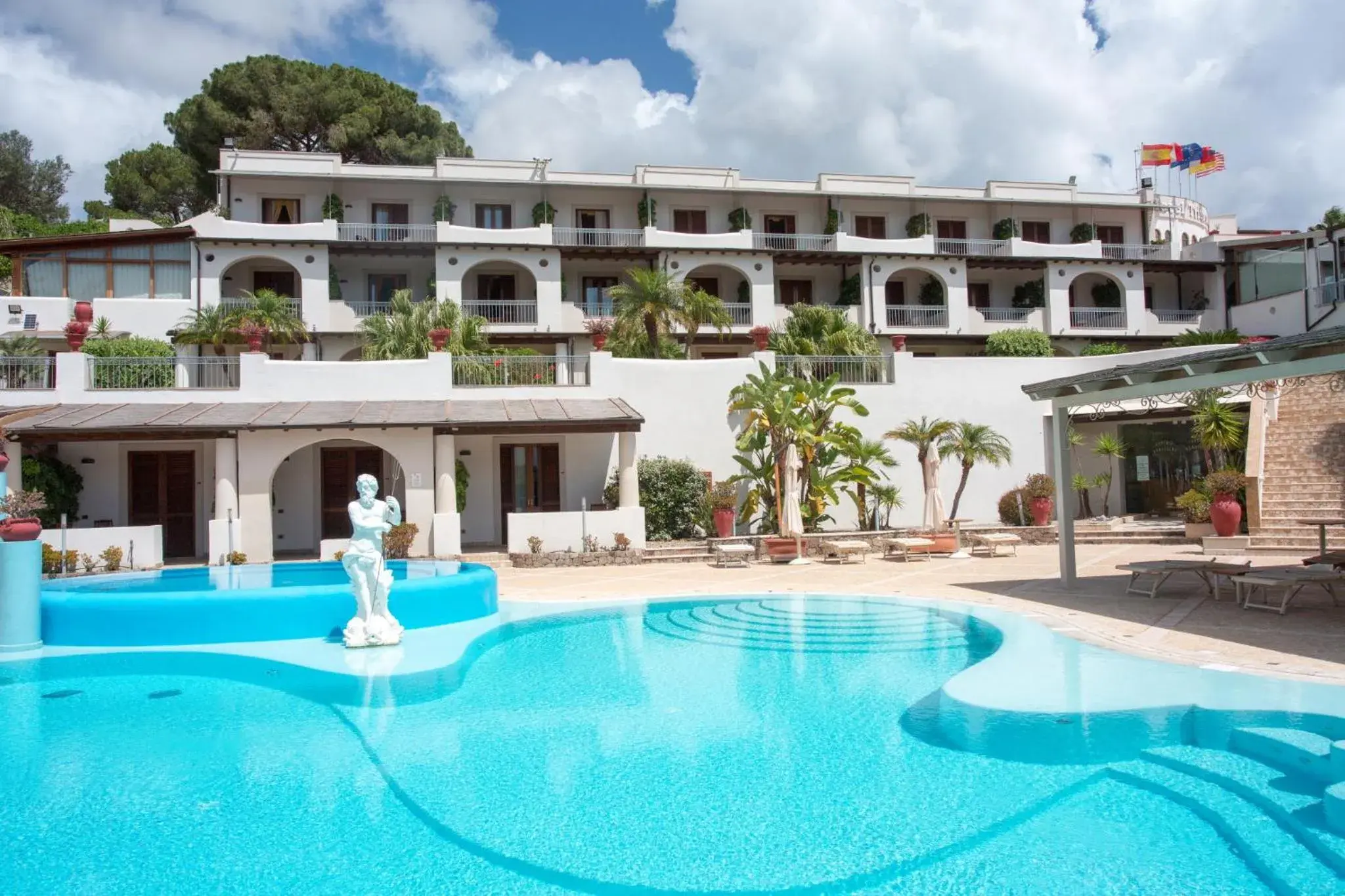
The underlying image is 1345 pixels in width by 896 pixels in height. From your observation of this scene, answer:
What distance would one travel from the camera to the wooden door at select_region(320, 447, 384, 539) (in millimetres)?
20891

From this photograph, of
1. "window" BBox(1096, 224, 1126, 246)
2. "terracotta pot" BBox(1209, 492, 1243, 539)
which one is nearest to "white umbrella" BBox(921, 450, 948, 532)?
"terracotta pot" BBox(1209, 492, 1243, 539)

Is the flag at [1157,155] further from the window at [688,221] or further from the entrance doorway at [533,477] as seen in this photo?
the entrance doorway at [533,477]

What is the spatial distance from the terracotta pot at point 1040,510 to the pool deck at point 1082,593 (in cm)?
→ 108

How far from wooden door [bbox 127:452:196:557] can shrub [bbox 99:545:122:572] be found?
129 inches

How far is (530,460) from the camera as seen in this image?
835 inches

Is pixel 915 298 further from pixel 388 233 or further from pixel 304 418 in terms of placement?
pixel 304 418

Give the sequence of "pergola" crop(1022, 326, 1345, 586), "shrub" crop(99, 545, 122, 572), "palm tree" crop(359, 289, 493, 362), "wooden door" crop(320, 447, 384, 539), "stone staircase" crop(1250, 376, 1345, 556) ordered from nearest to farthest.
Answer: "pergola" crop(1022, 326, 1345, 586), "shrub" crop(99, 545, 122, 572), "stone staircase" crop(1250, 376, 1345, 556), "wooden door" crop(320, 447, 384, 539), "palm tree" crop(359, 289, 493, 362)

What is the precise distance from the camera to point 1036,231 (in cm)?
3706

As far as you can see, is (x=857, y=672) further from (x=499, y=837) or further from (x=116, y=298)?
(x=116, y=298)

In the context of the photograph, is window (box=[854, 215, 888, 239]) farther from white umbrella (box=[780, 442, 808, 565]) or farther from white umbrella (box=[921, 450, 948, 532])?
white umbrella (box=[780, 442, 808, 565])

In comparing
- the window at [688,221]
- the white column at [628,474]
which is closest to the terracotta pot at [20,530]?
the white column at [628,474]

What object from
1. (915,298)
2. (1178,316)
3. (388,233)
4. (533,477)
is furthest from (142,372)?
(1178,316)

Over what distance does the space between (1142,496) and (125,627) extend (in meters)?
23.3

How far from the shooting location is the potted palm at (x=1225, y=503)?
18.2 metres
